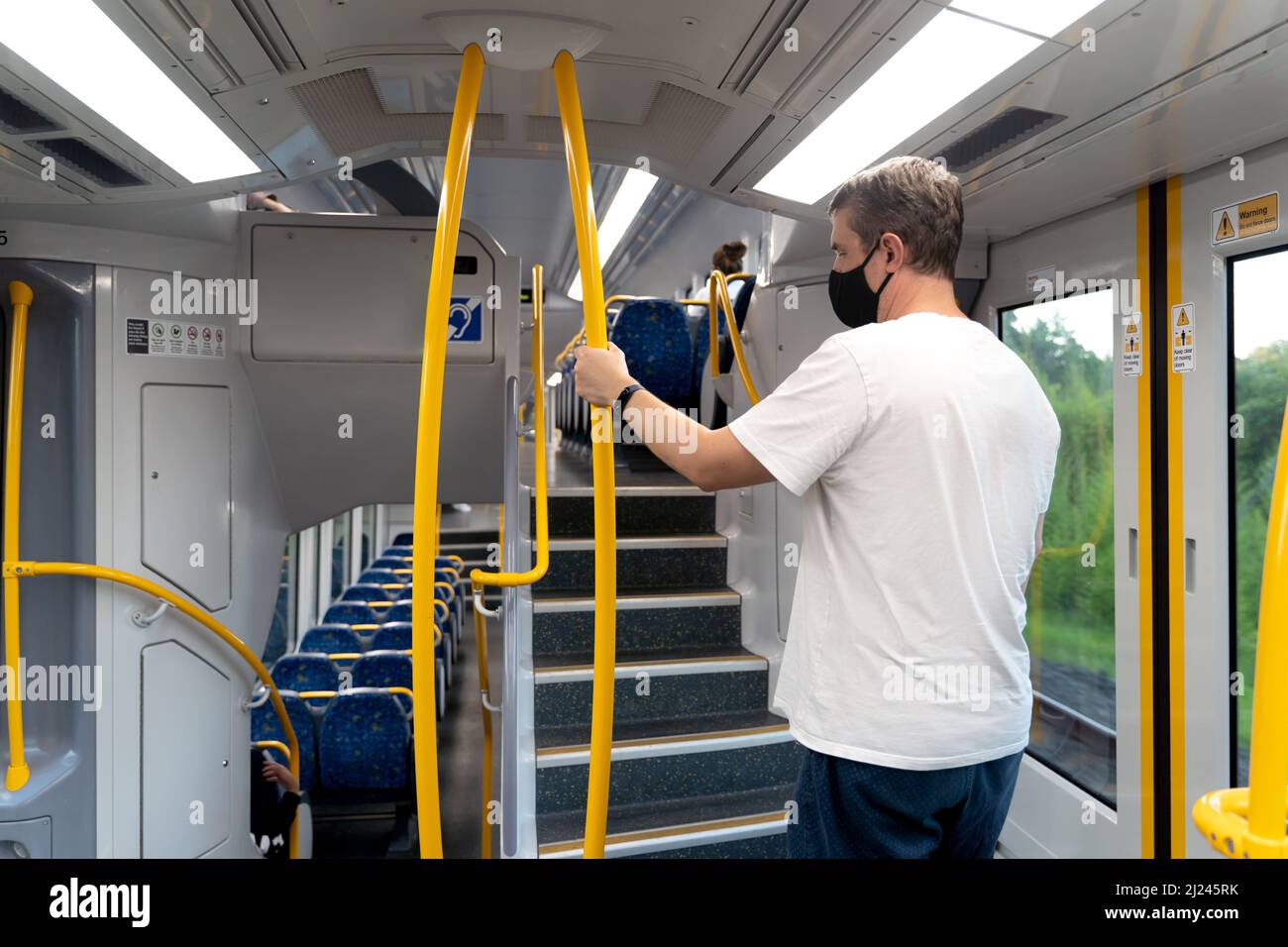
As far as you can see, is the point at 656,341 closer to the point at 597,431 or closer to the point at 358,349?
the point at 358,349

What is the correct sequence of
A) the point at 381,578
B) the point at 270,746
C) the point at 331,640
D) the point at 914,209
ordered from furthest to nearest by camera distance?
1. the point at 381,578
2. the point at 331,640
3. the point at 270,746
4. the point at 914,209

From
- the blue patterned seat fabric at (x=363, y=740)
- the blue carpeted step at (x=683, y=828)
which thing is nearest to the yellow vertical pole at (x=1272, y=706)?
the blue carpeted step at (x=683, y=828)

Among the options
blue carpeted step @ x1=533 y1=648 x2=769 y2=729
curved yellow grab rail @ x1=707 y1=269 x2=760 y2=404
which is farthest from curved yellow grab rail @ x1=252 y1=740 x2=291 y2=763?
curved yellow grab rail @ x1=707 y1=269 x2=760 y2=404

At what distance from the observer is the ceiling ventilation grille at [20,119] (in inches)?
81.7

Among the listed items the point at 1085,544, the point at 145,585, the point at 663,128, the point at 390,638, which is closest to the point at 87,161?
the point at 145,585

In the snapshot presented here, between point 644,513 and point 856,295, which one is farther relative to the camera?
point 644,513

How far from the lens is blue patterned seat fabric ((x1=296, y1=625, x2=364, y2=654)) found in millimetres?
8008

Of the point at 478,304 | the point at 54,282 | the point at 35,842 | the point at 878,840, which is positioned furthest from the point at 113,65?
the point at 35,842

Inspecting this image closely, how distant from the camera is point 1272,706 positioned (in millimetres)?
860

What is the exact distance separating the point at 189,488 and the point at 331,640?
513cm

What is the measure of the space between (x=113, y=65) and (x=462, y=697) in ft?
29.6

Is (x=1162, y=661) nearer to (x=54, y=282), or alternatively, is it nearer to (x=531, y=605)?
(x=531, y=605)

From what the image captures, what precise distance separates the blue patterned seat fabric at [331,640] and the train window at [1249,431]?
7151 mm

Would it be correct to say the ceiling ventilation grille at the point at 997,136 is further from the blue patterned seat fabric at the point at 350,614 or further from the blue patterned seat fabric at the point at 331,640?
the blue patterned seat fabric at the point at 350,614
